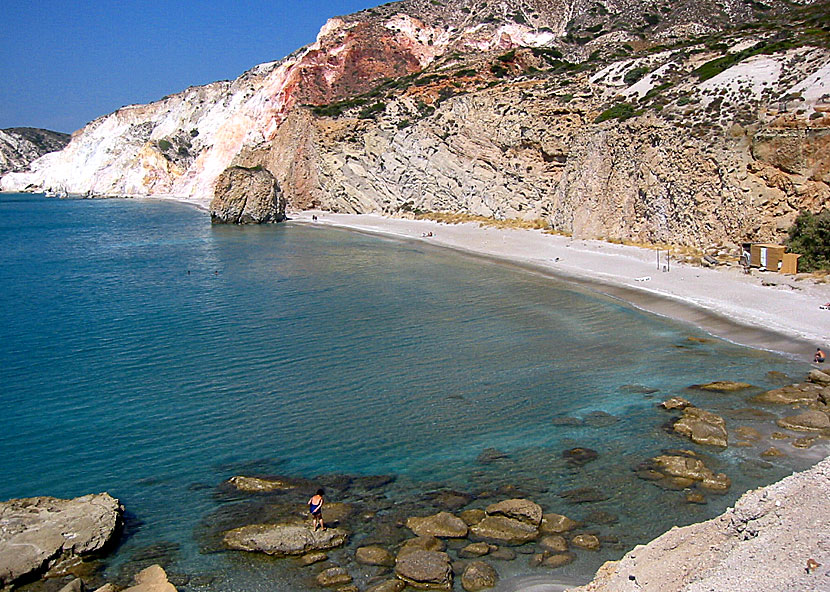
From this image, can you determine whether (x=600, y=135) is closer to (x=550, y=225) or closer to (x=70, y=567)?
(x=550, y=225)

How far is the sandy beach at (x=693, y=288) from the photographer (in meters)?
19.5

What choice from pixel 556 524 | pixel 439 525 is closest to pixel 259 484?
pixel 439 525

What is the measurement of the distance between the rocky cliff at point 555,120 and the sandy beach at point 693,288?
2862mm

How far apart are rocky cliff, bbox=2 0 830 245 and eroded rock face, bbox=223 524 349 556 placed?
24556 millimetres

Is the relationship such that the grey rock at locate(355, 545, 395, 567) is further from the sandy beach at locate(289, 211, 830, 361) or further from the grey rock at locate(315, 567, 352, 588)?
the sandy beach at locate(289, 211, 830, 361)

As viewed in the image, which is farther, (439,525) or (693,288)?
(693,288)

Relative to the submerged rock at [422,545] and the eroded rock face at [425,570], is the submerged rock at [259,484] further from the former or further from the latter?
the eroded rock face at [425,570]

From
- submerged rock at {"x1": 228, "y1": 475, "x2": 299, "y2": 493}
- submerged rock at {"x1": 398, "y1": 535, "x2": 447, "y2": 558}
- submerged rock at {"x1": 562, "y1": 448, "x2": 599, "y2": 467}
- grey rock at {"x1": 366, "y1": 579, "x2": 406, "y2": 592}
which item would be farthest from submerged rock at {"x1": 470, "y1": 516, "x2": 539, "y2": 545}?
submerged rock at {"x1": 228, "y1": 475, "x2": 299, "y2": 493}

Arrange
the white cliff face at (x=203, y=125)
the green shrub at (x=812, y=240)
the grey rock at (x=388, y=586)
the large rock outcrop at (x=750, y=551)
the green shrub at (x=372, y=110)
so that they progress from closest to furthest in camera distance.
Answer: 1. the large rock outcrop at (x=750, y=551)
2. the grey rock at (x=388, y=586)
3. the green shrub at (x=812, y=240)
4. the green shrub at (x=372, y=110)
5. the white cliff face at (x=203, y=125)

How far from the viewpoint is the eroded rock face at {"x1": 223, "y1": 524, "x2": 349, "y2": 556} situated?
9797mm

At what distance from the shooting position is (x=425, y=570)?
9109 mm

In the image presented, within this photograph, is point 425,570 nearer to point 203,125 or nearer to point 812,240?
point 812,240

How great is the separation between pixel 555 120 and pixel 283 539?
3910 centimetres

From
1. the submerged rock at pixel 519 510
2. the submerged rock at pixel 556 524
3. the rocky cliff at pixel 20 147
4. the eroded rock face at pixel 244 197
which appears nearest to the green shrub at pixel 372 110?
the eroded rock face at pixel 244 197
